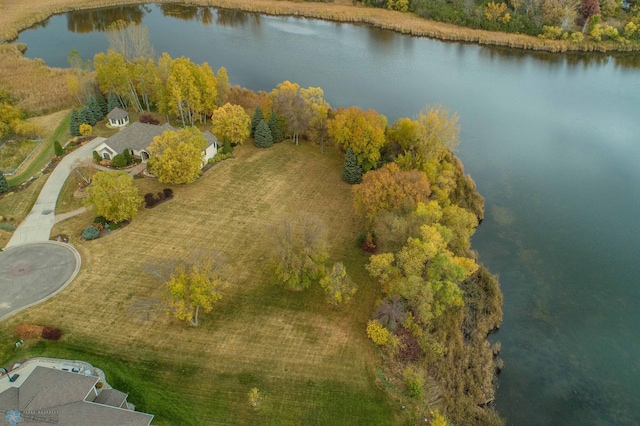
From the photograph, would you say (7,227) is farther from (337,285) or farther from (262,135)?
(337,285)

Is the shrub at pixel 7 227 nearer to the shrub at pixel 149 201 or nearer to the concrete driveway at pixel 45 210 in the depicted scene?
the concrete driveway at pixel 45 210

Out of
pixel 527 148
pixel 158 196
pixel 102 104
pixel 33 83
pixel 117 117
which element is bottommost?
pixel 158 196

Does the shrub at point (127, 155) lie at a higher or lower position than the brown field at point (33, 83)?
lower

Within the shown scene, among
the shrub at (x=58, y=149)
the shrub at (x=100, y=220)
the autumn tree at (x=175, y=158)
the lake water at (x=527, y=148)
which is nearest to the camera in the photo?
the lake water at (x=527, y=148)

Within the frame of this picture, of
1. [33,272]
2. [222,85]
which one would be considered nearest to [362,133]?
[222,85]

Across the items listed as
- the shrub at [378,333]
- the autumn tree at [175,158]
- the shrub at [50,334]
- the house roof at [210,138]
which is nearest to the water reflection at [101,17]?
the house roof at [210,138]

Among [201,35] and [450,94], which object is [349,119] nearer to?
[450,94]
